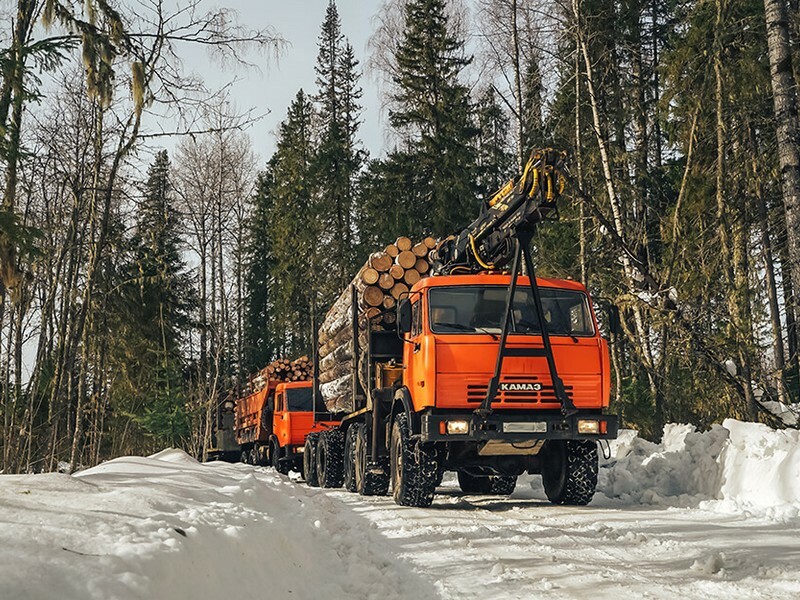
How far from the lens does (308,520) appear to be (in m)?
8.30

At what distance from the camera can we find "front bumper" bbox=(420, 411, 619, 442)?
9.12 metres

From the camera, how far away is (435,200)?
2953cm

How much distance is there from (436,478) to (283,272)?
97.3ft

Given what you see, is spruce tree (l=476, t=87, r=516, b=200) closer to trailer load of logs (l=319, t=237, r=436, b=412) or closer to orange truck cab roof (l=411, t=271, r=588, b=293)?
trailer load of logs (l=319, t=237, r=436, b=412)

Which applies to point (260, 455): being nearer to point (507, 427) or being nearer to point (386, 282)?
point (386, 282)

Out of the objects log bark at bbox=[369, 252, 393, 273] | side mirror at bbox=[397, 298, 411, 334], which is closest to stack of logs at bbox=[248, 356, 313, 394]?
log bark at bbox=[369, 252, 393, 273]

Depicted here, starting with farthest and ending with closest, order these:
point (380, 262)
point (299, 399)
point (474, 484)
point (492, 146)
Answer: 1. point (492, 146)
2. point (299, 399)
3. point (474, 484)
4. point (380, 262)

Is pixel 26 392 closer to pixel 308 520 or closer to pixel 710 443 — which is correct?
pixel 308 520

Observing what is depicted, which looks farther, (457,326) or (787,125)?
(787,125)

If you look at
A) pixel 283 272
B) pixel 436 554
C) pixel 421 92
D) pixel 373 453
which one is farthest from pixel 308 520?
pixel 283 272

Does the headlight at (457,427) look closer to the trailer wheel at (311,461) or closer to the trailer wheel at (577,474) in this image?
the trailer wheel at (577,474)

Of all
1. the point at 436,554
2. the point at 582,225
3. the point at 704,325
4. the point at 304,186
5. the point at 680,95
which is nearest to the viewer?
the point at 436,554

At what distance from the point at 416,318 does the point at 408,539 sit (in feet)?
11.7

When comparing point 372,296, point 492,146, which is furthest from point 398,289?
point 492,146
